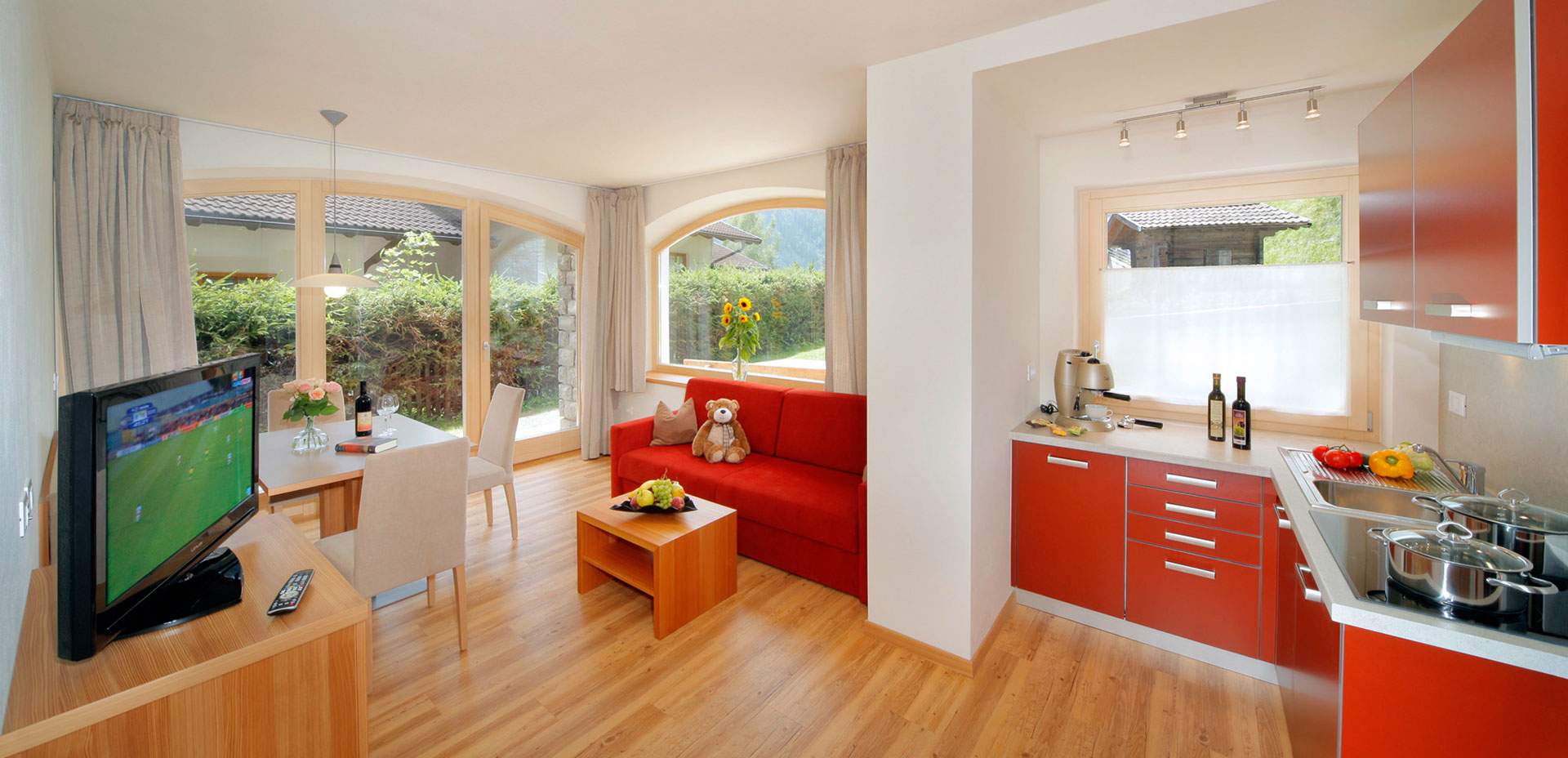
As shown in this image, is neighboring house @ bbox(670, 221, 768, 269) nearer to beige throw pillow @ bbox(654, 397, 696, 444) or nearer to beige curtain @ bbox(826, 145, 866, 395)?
beige curtain @ bbox(826, 145, 866, 395)

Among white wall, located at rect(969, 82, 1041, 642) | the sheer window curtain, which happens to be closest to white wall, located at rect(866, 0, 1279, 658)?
white wall, located at rect(969, 82, 1041, 642)

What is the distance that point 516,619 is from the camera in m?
2.77

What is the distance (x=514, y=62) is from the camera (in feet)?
8.64

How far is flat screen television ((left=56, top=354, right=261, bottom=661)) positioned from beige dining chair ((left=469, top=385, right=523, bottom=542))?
6.14 ft

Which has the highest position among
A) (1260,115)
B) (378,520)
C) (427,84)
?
(427,84)

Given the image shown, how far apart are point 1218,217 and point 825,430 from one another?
7.73 ft

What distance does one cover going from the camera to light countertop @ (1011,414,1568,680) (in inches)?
43.0

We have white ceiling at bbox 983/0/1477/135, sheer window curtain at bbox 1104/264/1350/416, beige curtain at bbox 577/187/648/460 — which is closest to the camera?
white ceiling at bbox 983/0/1477/135

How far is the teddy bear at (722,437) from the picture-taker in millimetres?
3947

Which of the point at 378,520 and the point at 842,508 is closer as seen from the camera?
the point at 378,520

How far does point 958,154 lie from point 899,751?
2.14m

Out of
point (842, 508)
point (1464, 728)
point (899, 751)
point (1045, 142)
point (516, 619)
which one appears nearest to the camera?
point (1464, 728)

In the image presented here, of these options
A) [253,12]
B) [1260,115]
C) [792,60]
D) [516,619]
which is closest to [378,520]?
[516,619]

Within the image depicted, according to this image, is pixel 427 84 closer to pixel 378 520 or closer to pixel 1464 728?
pixel 378 520
